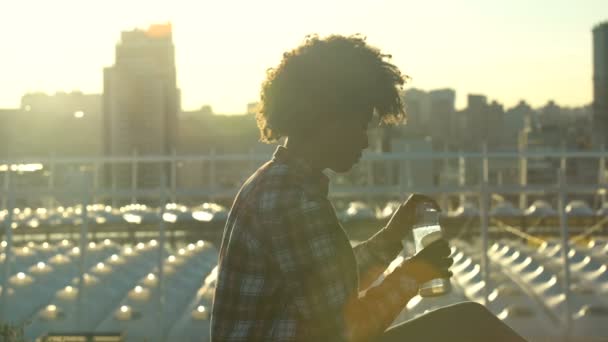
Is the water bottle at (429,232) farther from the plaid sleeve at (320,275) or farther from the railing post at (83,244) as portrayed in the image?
the railing post at (83,244)

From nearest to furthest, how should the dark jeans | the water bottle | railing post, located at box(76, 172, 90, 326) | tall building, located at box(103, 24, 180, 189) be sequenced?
the dark jeans → the water bottle → railing post, located at box(76, 172, 90, 326) → tall building, located at box(103, 24, 180, 189)

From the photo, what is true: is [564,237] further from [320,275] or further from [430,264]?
[320,275]

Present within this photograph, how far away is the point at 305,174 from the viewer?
240cm

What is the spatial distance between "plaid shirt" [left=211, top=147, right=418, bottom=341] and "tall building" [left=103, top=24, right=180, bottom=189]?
3895 inches

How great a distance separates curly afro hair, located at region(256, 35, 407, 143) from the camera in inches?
96.1

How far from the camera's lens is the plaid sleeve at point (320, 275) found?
223cm

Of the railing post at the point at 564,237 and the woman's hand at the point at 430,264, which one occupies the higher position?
→ the woman's hand at the point at 430,264

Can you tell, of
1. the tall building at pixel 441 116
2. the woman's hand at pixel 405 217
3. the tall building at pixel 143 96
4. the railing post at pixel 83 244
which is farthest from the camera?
the tall building at pixel 143 96

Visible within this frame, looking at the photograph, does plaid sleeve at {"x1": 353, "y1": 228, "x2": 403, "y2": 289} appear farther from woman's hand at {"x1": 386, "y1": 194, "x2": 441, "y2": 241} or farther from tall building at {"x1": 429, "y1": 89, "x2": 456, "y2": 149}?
tall building at {"x1": 429, "y1": 89, "x2": 456, "y2": 149}

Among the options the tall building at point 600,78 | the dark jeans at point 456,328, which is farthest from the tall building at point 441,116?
the dark jeans at point 456,328

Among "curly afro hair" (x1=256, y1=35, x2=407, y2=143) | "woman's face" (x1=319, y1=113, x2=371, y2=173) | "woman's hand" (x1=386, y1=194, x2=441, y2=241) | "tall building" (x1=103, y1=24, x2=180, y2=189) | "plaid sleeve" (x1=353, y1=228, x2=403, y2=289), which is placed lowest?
"plaid sleeve" (x1=353, y1=228, x2=403, y2=289)

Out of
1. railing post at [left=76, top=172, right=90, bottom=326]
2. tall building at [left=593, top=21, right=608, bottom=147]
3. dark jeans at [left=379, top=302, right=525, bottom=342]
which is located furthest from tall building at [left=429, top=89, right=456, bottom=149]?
dark jeans at [left=379, top=302, right=525, bottom=342]

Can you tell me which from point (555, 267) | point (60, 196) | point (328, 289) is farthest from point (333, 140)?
point (555, 267)

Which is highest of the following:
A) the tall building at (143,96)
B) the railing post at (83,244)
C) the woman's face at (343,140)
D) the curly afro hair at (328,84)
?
the tall building at (143,96)
